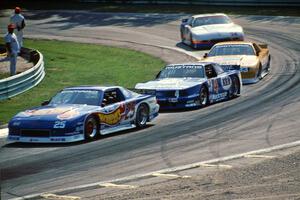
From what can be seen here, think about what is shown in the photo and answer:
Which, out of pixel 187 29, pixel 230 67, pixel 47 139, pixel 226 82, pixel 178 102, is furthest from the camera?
pixel 187 29

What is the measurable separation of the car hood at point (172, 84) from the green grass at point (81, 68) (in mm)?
2900

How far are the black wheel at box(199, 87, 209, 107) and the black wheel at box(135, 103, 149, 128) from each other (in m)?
3.14

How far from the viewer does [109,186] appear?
11.9m

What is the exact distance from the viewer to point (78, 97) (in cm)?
1772

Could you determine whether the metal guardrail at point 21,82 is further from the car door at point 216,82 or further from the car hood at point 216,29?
the car hood at point 216,29

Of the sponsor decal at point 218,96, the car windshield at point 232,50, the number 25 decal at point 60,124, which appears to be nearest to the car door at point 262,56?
the car windshield at point 232,50

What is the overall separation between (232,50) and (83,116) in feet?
41.8

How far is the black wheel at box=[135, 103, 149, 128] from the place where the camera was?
61.1ft

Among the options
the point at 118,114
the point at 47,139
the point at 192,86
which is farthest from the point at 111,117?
the point at 192,86

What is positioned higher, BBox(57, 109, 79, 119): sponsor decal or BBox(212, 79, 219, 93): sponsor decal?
BBox(57, 109, 79, 119): sponsor decal

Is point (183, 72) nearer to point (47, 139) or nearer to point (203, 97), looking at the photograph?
point (203, 97)

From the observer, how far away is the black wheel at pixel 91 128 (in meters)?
16.6

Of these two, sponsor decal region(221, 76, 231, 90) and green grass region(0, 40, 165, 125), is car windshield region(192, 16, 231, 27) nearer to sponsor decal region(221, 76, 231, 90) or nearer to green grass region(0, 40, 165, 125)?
green grass region(0, 40, 165, 125)

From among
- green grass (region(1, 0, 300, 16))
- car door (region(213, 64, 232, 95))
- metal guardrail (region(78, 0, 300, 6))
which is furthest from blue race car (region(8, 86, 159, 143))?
metal guardrail (region(78, 0, 300, 6))
